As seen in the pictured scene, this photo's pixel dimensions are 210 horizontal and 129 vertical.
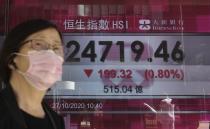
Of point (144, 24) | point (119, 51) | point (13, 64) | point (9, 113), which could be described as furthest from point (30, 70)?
point (144, 24)

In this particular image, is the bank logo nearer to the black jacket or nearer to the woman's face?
the woman's face

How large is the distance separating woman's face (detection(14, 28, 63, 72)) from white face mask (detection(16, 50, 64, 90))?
18mm

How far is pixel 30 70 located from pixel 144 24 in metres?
1.59

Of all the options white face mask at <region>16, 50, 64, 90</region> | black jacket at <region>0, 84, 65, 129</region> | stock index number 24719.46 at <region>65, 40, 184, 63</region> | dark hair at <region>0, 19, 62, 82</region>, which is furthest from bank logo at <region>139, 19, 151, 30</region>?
black jacket at <region>0, 84, 65, 129</region>

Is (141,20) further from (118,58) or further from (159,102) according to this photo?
(159,102)

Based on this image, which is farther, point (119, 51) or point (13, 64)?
point (119, 51)

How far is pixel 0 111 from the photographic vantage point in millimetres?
1715

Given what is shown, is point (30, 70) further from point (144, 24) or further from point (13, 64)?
point (144, 24)

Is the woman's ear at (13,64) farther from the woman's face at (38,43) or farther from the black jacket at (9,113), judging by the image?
the black jacket at (9,113)

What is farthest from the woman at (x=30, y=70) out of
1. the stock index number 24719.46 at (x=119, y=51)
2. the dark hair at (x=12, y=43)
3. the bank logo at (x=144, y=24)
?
the bank logo at (x=144, y=24)

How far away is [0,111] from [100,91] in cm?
157

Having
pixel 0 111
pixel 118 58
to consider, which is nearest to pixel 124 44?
pixel 118 58

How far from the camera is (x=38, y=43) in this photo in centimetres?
191

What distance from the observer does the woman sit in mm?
1784
